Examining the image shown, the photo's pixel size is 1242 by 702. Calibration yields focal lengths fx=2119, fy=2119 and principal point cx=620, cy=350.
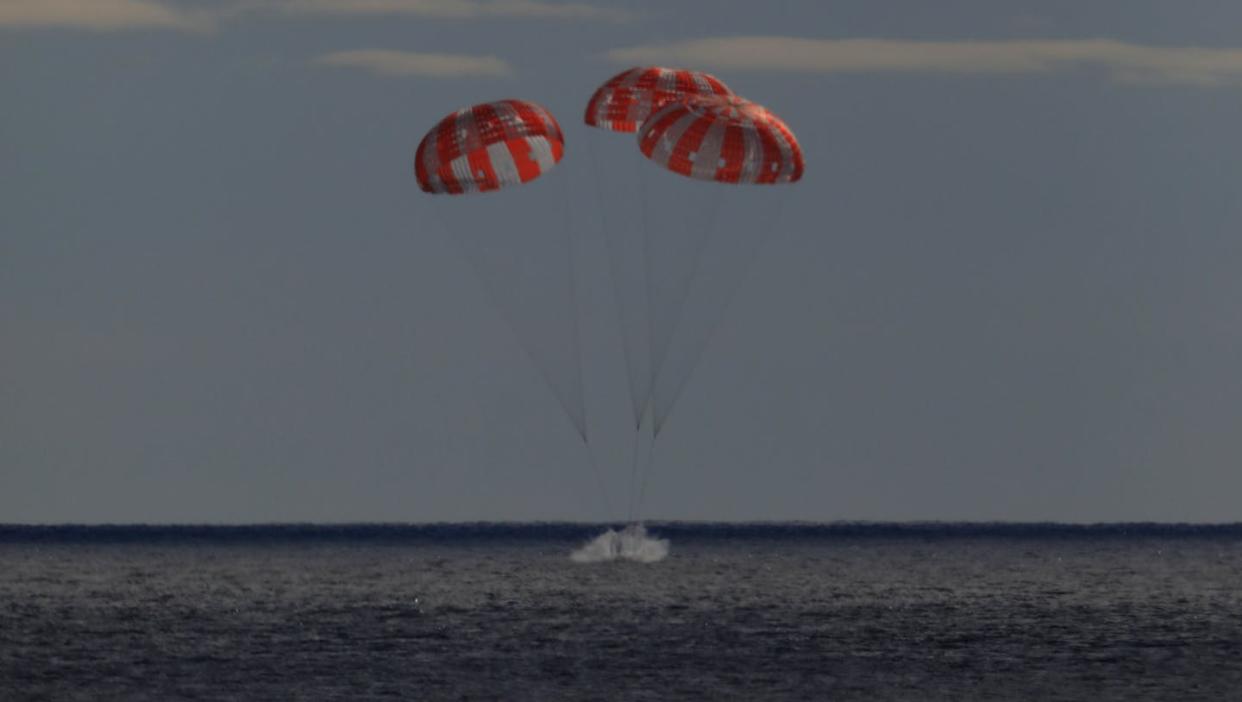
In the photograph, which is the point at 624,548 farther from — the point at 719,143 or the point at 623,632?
the point at 719,143

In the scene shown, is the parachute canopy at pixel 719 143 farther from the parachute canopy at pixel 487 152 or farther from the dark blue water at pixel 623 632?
the dark blue water at pixel 623 632

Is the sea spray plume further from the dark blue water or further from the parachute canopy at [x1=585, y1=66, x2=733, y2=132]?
the parachute canopy at [x1=585, y1=66, x2=733, y2=132]

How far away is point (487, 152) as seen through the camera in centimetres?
4359

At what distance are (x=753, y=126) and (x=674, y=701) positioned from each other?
11.5 m

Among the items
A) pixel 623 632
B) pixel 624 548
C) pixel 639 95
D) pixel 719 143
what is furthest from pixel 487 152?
pixel 624 548

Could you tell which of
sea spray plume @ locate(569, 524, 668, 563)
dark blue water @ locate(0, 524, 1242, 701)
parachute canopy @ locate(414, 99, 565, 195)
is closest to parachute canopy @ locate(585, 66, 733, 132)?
parachute canopy @ locate(414, 99, 565, 195)

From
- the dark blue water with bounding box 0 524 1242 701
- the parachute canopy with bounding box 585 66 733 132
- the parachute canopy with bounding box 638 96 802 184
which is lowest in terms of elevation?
the dark blue water with bounding box 0 524 1242 701

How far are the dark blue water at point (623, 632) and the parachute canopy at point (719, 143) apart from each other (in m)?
9.86

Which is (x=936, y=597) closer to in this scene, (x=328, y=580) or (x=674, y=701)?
(x=328, y=580)

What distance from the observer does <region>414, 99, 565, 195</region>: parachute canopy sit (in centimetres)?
4362

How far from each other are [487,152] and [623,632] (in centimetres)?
1290

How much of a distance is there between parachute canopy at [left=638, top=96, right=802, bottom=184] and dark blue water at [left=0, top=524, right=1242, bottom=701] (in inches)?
388

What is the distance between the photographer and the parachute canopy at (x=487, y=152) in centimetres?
4362

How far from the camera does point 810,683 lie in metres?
40.4
